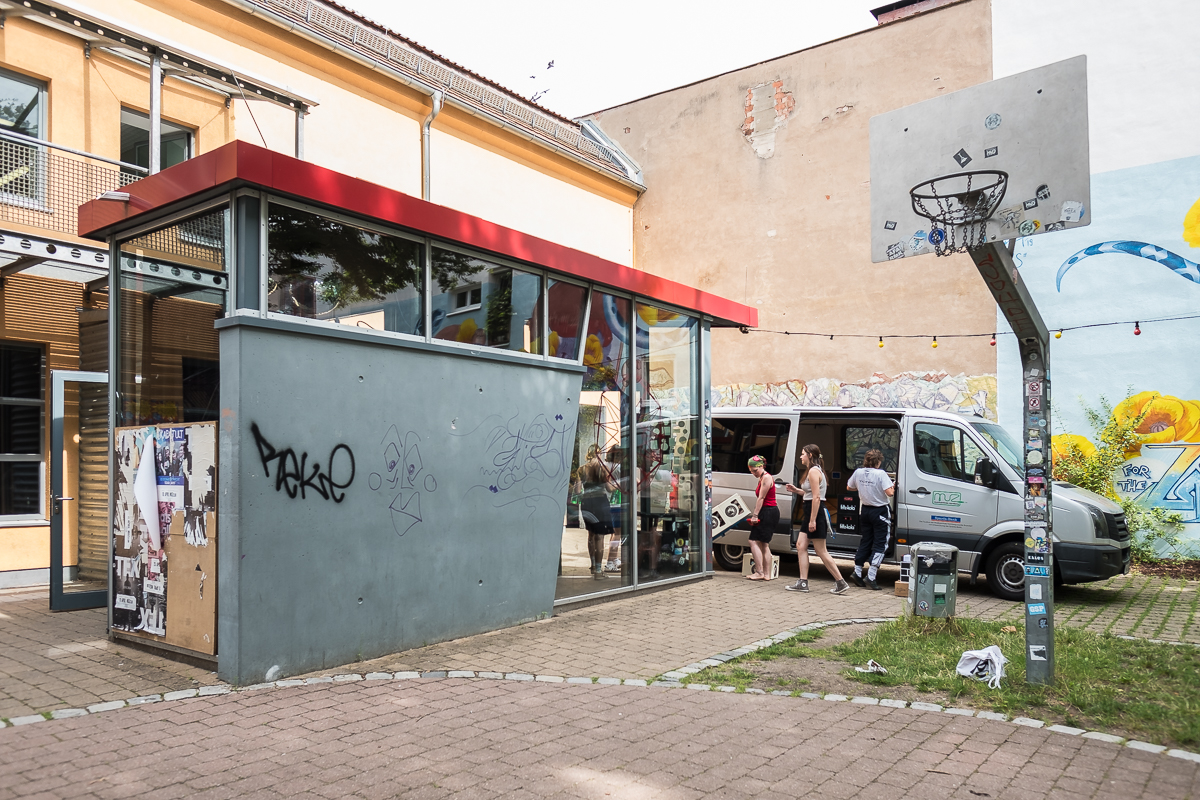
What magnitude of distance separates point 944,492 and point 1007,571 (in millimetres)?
1145

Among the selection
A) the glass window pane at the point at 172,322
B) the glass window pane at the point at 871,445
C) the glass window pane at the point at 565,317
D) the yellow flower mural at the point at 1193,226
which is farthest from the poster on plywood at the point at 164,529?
the yellow flower mural at the point at 1193,226

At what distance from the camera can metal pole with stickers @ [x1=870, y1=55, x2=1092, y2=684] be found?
539 centimetres

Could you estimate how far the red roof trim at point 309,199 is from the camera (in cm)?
582

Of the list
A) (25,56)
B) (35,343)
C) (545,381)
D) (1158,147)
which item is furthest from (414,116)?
(1158,147)

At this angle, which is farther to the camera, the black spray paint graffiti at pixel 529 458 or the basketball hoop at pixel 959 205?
the black spray paint graffiti at pixel 529 458

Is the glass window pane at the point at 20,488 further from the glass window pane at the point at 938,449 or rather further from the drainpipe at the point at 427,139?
the glass window pane at the point at 938,449

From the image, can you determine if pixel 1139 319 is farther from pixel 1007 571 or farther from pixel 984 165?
pixel 984 165

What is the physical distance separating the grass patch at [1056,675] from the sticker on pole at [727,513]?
4.28 metres

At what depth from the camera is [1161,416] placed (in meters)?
13.5

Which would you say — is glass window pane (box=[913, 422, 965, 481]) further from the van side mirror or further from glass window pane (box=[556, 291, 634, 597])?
glass window pane (box=[556, 291, 634, 597])

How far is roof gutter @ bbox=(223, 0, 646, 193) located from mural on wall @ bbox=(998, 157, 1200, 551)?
923 centimetres

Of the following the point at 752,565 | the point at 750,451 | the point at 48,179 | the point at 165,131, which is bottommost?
the point at 752,565

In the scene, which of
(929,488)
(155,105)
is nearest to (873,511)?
(929,488)

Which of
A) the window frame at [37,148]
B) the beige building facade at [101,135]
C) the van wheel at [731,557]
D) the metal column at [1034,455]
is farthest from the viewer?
the van wheel at [731,557]
